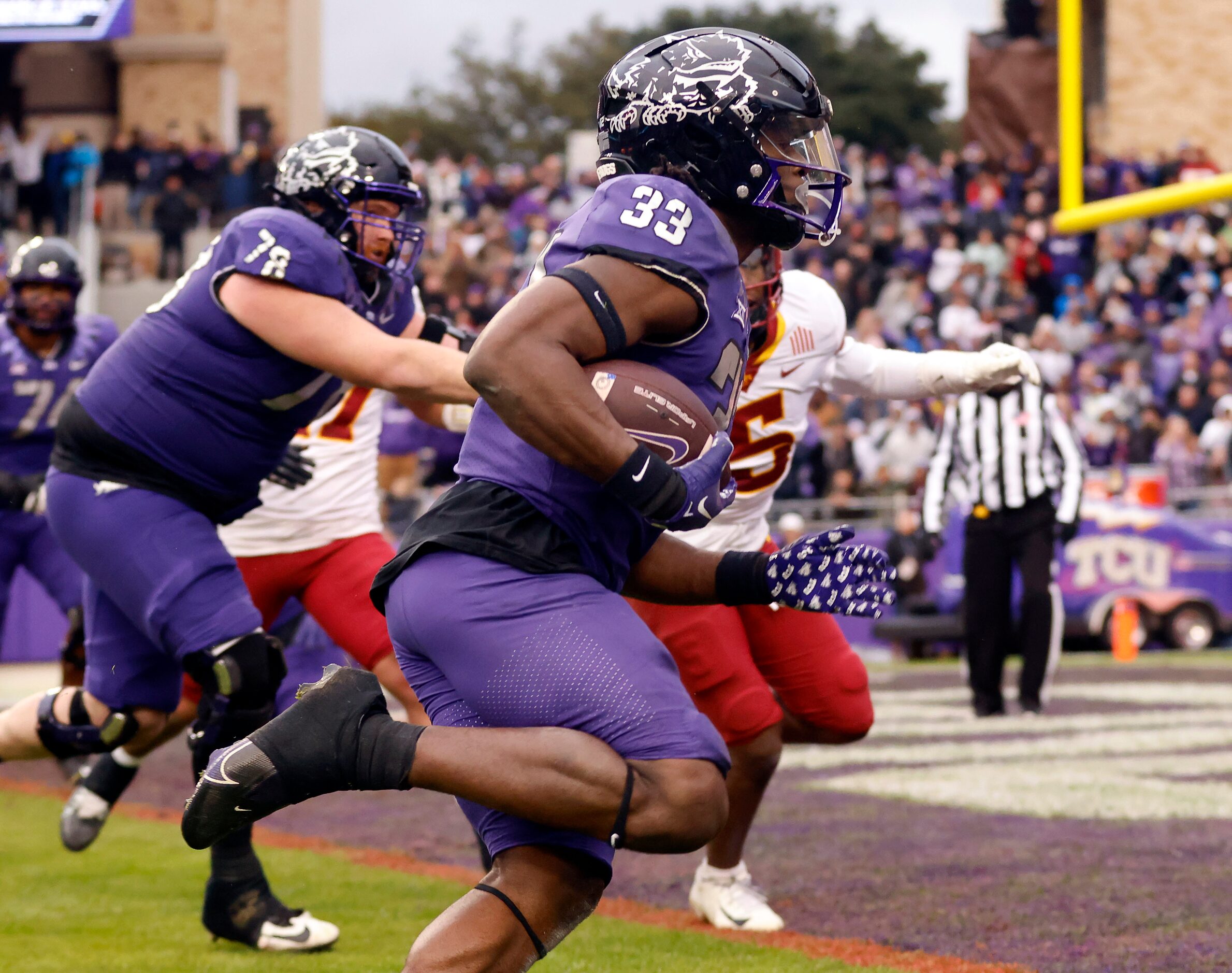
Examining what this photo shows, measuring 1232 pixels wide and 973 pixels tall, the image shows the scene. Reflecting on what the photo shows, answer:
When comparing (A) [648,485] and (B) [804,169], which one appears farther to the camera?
(B) [804,169]

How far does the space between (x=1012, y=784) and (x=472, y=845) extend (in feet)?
7.36

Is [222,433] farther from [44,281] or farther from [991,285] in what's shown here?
[991,285]

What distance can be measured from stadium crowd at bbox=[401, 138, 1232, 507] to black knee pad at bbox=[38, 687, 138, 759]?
9.78 meters

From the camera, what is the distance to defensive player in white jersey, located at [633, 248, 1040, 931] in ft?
13.8

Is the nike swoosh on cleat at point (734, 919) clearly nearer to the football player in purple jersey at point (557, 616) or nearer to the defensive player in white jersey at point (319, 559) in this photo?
the defensive player in white jersey at point (319, 559)

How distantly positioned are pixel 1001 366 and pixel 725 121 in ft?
4.99

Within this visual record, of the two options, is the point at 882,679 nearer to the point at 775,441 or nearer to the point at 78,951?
the point at 775,441

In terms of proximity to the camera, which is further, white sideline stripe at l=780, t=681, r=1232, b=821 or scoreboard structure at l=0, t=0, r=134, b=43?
scoreboard structure at l=0, t=0, r=134, b=43

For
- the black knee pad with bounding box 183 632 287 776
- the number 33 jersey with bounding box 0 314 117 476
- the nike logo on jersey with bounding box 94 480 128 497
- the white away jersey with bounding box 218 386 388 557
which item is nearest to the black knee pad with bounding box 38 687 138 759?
the black knee pad with bounding box 183 632 287 776

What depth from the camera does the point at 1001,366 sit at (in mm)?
4078

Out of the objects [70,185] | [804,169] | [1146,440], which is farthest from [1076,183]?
[70,185]

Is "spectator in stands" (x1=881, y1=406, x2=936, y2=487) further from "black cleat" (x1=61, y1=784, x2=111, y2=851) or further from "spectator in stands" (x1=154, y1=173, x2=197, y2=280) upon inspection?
"black cleat" (x1=61, y1=784, x2=111, y2=851)

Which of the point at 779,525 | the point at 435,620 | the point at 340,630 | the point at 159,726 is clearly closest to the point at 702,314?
the point at 435,620

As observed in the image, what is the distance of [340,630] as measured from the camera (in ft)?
16.5
